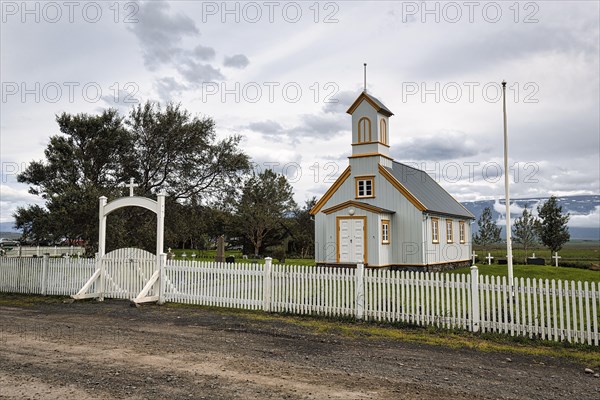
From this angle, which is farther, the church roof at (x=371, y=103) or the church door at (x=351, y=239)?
the church roof at (x=371, y=103)

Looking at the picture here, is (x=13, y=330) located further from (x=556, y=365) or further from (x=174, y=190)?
(x=174, y=190)

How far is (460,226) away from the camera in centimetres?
3095

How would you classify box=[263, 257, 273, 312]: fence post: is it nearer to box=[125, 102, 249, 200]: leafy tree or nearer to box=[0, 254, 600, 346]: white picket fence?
box=[0, 254, 600, 346]: white picket fence

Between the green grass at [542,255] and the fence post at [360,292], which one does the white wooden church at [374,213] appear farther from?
the green grass at [542,255]

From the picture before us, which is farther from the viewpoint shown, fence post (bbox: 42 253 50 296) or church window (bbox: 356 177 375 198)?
church window (bbox: 356 177 375 198)

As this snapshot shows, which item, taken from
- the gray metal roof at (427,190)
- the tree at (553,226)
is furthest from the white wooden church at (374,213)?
the tree at (553,226)

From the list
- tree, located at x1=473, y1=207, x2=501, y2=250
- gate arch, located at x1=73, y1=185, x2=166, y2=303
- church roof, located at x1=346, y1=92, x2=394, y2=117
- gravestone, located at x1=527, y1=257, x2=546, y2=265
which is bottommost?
gravestone, located at x1=527, y1=257, x2=546, y2=265

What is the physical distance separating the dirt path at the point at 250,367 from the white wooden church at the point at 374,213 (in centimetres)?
1361

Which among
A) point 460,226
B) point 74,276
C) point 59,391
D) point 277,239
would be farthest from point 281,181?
point 59,391

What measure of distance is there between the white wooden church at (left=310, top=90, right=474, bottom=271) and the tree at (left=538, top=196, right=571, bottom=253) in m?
15.1

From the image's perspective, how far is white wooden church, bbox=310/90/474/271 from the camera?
23203mm

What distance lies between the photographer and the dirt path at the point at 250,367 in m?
5.72

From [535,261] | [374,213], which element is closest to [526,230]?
[535,261]

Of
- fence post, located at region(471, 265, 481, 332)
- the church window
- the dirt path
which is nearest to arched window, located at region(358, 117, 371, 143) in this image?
the church window
